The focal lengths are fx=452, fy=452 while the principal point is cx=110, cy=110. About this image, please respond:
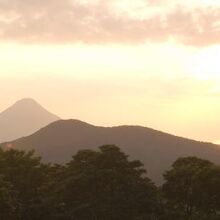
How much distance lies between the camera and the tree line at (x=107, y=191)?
43.2 m

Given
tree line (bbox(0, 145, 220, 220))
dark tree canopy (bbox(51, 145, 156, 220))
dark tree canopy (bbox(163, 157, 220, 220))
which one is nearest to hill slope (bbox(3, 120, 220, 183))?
dark tree canopy (bbox(163, 157, 220, 220))

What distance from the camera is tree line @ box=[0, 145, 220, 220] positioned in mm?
43219

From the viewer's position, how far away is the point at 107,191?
44.0m

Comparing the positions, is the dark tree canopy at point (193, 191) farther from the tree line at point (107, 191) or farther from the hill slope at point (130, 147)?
the hill slope at point (130, 147)

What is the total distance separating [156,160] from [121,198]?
138444 millimetres

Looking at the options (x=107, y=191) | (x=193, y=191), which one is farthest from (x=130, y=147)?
(x=107, y=191)

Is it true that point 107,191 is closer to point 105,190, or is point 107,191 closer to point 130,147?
point 105,190

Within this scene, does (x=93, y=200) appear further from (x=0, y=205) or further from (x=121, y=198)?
(x=0, y=205)

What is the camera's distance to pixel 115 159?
44.6m

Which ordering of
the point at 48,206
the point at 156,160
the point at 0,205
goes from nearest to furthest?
the point at 0,205
the point at 48,206
the point at 156,160

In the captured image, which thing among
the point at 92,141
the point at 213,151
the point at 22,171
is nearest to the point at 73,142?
the point at 92,141

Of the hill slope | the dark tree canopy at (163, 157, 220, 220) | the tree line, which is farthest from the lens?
the hill slope

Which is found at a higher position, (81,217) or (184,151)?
(184,151)

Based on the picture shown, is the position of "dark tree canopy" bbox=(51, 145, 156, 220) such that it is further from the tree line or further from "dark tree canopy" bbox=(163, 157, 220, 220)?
"dark tree canopy" bbox=(163, 157, 220, 220)
